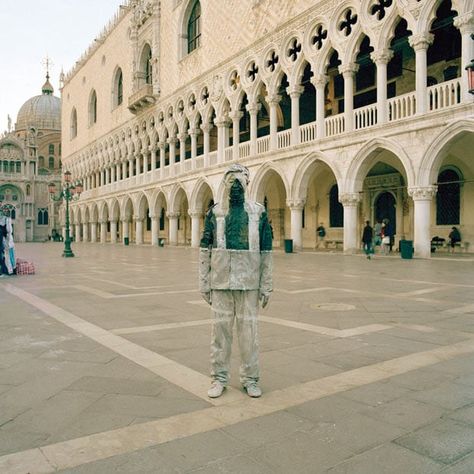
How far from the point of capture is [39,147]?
85000 mm

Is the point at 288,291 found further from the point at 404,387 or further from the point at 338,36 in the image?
the point at 338,36

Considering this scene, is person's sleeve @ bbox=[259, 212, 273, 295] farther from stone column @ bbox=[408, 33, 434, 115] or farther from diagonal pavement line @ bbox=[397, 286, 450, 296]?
stone column @ bbox=[408, 33, 434, 115]

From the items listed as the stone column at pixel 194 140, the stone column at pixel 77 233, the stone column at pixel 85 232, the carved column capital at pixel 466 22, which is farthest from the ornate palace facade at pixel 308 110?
the stone column at pixel 77 233

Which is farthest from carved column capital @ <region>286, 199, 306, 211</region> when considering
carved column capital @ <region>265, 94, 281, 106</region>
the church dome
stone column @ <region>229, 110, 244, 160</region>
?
the church dome

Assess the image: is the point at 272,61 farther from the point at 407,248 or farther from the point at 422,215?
the point at 407,248

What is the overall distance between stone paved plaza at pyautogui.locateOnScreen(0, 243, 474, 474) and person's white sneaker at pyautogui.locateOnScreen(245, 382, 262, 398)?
5 cm

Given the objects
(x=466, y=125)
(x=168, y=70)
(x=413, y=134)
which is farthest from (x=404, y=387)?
(x=168, y=70)

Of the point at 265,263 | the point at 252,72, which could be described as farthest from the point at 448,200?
the point at 265,263

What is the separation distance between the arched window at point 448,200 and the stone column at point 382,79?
506cm

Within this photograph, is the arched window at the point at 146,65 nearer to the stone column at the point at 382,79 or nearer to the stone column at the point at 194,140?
the stone column at the point at 194,140

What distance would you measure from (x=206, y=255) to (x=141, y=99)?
1431 inches

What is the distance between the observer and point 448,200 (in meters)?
22.5

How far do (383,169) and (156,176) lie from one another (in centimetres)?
1938

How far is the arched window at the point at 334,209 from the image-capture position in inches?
1104
